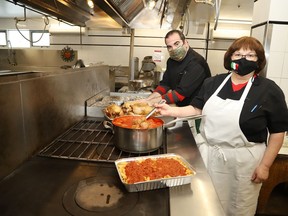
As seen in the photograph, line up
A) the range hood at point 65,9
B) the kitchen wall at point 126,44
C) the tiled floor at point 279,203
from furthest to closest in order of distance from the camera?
the kitchen wall at point 126,44
the tiled floor at point 279,203
the range hood at point 65,9

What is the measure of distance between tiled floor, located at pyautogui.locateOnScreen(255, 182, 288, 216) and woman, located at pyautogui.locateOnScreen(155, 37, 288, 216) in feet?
3.19

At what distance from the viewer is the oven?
0.72m

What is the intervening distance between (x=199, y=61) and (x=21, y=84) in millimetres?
1674

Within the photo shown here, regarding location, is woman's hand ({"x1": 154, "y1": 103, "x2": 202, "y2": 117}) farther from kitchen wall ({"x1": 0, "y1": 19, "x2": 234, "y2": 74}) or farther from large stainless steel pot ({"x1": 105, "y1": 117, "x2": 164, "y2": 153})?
kitchen wall ({"x1": 0, "y1": 19, "x2": 234, "y2": 74})

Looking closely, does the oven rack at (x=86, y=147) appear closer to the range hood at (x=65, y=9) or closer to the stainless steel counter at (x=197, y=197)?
the stainless steel counter at (x=197, y=197)

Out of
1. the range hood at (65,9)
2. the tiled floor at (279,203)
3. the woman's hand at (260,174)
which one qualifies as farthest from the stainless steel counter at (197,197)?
the tiled floor at (279,203)

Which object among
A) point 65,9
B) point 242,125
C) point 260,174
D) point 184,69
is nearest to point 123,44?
point 184,69

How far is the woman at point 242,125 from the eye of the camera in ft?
4.46

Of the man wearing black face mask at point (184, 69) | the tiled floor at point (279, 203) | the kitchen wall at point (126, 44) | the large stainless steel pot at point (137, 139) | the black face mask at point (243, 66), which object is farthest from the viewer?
the kitchen wall at point (126, 44)

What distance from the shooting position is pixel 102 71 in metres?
2.52

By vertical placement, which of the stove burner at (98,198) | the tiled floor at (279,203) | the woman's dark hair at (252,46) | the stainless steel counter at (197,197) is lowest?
the tiled floor at (279,203)

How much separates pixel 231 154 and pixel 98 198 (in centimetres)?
98

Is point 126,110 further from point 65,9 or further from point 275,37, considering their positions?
point 275,37

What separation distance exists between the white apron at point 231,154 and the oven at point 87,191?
0.38 m
